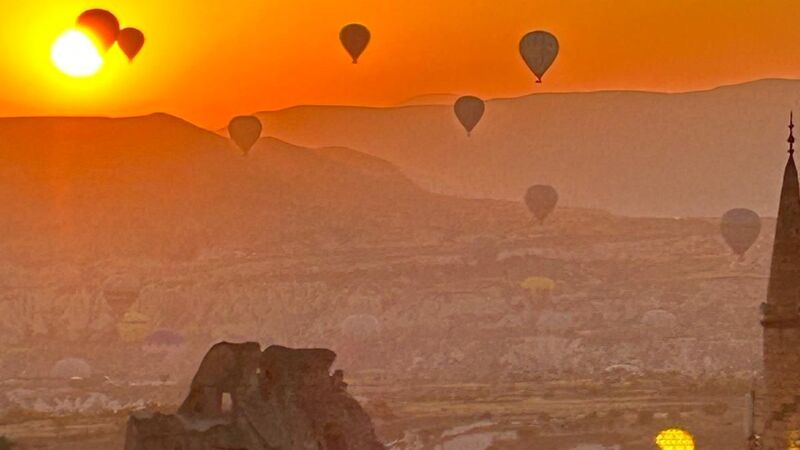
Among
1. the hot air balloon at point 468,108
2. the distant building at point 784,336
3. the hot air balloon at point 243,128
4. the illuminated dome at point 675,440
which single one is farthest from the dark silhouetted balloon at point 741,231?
the distant building at point 784,336

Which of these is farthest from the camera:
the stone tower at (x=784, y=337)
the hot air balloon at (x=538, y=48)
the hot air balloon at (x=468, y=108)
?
the hot air balloon at (x=468, y=108)

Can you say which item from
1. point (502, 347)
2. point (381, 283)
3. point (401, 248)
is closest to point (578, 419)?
point (502, 347)

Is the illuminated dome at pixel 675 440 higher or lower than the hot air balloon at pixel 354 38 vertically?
lower

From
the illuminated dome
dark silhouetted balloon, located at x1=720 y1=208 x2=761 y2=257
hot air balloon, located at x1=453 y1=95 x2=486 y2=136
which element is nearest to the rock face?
the illuminated dome

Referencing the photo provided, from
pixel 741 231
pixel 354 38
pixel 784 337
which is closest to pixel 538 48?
pixel 354 38

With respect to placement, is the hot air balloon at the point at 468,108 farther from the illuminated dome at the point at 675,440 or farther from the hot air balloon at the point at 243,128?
the illuminated dome at the point at 675,440

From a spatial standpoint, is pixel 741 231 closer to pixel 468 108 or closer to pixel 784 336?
pixel 468 108

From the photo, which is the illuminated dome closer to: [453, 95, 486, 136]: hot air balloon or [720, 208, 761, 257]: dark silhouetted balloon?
[453, 95, 486, 136]: hot air balloon
